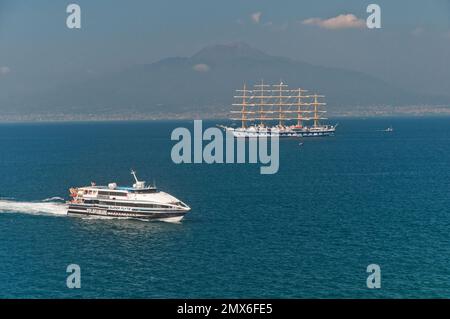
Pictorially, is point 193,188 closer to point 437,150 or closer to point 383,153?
point 383,153

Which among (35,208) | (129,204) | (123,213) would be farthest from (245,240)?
(35,208)

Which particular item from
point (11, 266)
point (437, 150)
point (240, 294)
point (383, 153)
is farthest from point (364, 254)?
point (437, 150)

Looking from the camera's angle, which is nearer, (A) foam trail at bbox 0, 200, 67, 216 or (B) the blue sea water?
(B) the blue sea water

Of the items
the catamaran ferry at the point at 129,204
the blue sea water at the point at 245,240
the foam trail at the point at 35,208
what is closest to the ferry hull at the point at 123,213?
the catamaran ferry at the point at 129,204

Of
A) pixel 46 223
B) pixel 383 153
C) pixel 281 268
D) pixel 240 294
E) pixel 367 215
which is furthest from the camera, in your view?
pixel 383 153

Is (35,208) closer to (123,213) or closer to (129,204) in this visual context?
(123,213)

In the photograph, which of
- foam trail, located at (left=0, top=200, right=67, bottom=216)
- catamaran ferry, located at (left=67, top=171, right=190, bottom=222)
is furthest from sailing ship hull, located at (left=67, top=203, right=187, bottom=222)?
foam trail, located at (left=0, top=200, right=67, bottom=216)

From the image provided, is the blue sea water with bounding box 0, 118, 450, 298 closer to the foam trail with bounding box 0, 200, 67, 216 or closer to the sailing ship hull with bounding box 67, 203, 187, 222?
the foam trail with bounding box 0, 200, 67, 216
